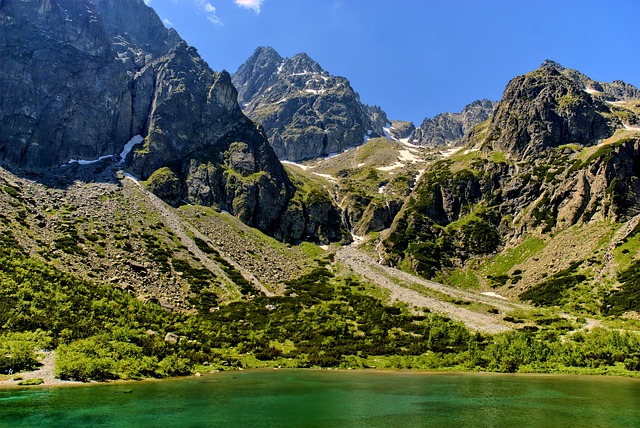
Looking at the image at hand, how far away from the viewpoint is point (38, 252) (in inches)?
3504

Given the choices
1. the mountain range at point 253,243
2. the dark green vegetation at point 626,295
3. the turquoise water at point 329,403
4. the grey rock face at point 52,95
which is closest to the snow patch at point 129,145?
the mountain range at point 253,243

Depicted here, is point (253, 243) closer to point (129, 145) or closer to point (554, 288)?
point (129, 145)

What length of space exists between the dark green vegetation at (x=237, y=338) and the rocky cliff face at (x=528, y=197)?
73.2 metres

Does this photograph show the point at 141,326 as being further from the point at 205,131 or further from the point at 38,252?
the point at 205,131

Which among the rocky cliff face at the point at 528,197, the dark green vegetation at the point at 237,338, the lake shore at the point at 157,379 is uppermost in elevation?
the rocky cliff face at the point at 528,197

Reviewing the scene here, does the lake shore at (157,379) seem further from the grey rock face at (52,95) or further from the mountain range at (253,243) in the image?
the grey rock face at (52,95)

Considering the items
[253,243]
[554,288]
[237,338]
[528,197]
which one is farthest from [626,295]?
[253,243]

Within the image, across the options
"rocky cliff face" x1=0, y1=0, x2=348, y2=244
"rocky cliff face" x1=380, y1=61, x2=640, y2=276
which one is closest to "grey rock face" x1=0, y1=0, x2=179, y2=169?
"rocky cliff face" x1=0, y1=0, x2=348, y2=244

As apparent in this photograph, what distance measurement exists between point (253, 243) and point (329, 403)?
11944cm

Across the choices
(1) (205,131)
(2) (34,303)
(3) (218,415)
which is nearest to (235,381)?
(3) (218,415)

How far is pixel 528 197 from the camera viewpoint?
172 meters

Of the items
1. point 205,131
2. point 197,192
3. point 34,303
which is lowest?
point 34,303

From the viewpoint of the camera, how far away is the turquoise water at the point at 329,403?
96.3ft

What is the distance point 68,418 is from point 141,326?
1621 inches
